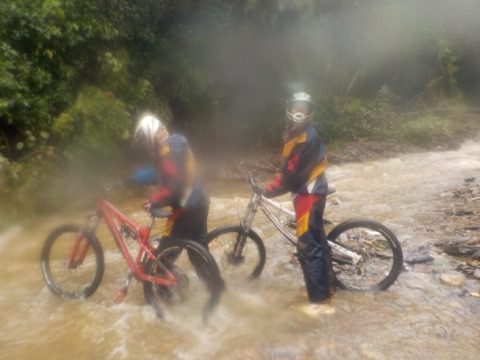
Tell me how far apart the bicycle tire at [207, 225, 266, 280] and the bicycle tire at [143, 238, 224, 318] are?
0.46m

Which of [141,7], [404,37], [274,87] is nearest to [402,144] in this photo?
[274,87]

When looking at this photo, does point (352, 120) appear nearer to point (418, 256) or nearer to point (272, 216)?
point (418, 256)

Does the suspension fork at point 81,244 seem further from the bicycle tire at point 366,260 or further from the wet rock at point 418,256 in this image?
the wet rock at point 418,256

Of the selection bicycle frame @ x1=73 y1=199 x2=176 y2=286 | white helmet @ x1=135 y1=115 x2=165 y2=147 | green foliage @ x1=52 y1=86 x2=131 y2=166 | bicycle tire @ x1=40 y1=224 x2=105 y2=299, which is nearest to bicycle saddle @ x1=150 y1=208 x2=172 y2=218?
bicycle frame @ x1=73 y1=199 x2=176 y2=286

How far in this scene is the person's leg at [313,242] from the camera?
14.2 feet

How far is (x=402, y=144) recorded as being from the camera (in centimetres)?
1377

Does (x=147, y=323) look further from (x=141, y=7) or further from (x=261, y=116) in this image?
(x=261, y=116)

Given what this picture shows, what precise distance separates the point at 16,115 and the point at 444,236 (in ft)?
22.7

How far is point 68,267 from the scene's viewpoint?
15.6 feet

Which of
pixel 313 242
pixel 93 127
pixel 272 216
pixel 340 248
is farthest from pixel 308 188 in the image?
pixel 93 127

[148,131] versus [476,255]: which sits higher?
[148,131]

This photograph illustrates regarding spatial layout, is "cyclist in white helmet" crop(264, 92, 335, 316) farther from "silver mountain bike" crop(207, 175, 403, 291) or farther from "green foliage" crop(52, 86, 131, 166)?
"green foliage" crop(52, 86, 131, 166)

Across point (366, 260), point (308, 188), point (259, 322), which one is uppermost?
point (308, 188)

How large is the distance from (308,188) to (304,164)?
0.23m
